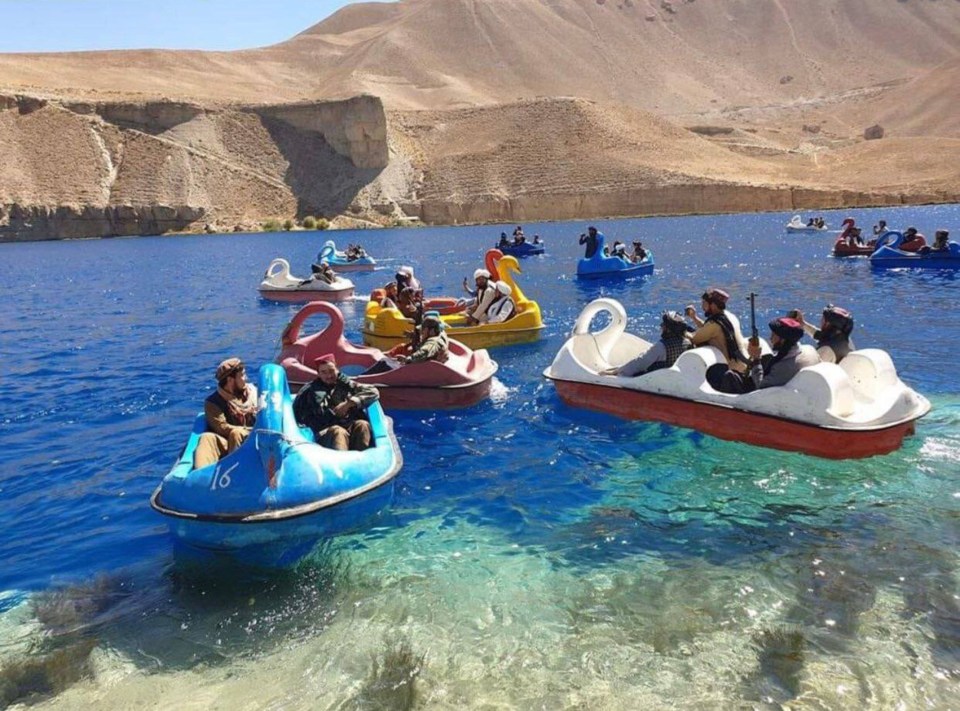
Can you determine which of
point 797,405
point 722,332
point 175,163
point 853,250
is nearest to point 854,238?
point 853,250

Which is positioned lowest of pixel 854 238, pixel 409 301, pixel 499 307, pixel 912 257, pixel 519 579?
pixel 519 579

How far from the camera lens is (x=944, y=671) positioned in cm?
506

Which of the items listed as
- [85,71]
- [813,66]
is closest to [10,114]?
[85,71]

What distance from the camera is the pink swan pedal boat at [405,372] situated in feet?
36.4

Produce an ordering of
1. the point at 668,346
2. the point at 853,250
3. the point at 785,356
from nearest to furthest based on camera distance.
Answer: the point at 785,356
the point at 668,346
the point at 853,250

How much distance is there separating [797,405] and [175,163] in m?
85.6

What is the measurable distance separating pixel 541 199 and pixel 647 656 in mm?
77909

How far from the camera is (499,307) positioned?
15461 millimetres

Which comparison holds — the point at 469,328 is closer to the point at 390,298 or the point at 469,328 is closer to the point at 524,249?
the point at 390,298

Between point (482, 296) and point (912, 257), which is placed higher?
point (912, 257)

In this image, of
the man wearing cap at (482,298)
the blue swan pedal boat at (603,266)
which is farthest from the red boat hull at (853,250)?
the man wearing cap at (482,298)

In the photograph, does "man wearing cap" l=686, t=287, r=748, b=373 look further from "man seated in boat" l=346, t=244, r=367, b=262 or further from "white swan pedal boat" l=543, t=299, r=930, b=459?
"man seated in boat" l=346, t=244, r=367, b=262

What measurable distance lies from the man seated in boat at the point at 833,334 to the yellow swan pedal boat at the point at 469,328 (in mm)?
7091

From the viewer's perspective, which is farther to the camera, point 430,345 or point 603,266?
point 603,266
